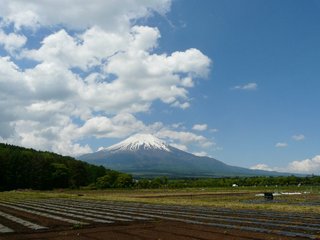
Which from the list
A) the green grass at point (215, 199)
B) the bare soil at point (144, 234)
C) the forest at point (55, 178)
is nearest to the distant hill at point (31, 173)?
the forest at point (55, 178)

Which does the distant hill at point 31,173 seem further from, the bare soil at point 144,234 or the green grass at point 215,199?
the bare soil at point 144,234

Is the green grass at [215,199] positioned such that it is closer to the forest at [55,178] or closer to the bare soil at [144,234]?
the bare soil at [144,234]

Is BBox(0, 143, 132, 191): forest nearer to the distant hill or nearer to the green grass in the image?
the distant hill

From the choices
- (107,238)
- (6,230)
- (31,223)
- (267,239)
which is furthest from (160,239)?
(31,223)

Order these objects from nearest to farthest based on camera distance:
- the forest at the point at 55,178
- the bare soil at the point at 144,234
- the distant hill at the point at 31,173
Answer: the bare soil at the point at 144,234 < the distant hill at the point at 31,173 < the forest at the point at 55,178

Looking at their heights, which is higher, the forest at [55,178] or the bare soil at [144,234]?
the forest at [55,178]

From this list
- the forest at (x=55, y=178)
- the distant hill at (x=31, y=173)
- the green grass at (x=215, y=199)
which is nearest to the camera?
the green grass at (x=215, y=199)

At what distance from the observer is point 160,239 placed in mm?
14000

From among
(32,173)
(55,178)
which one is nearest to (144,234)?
(32,173)

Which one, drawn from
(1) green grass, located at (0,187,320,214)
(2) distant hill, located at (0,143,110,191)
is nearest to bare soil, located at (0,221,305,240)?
(1) green grass, located at (0,187,320,214)

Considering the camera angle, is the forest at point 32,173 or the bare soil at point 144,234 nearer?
the bare soil at point 144,234

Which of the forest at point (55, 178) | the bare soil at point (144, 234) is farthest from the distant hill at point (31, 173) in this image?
the bare soil at point (144, 234)

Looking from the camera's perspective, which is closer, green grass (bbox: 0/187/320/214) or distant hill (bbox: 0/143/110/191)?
green grass (bbox: 0/187/320/214)

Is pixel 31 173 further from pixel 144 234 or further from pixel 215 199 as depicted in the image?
pixel 144 234
